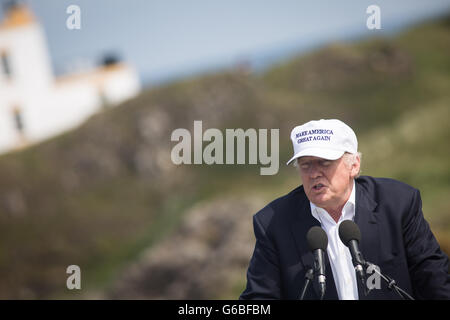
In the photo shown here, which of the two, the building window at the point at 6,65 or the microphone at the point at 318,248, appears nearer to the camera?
the microphone at the point at 318,248

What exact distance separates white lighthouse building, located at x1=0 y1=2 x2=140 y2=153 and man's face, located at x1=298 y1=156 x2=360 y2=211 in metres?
23.4

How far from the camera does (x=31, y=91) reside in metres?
28.2

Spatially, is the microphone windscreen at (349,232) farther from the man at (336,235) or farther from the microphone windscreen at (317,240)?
the man at (336,235)

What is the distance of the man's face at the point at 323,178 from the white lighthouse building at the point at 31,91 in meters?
23.4

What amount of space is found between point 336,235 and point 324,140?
2.27ft

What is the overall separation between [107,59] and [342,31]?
552 inches

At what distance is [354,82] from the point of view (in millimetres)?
20719

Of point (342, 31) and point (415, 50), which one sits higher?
point (342, 31)

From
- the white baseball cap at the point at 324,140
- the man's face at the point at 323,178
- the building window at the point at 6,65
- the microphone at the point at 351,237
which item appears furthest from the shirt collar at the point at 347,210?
the building window at the point at 6,65

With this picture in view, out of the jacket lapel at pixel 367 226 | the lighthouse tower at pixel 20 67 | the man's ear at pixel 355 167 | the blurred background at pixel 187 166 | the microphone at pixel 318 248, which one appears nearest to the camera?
the microphone at pixel 318 248

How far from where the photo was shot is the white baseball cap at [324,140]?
12.0 ft

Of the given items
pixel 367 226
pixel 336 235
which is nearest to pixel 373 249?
pixel 367 226

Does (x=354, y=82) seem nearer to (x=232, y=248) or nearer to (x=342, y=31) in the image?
(x=342, y=31)

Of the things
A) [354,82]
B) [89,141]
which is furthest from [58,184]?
[354,82]
